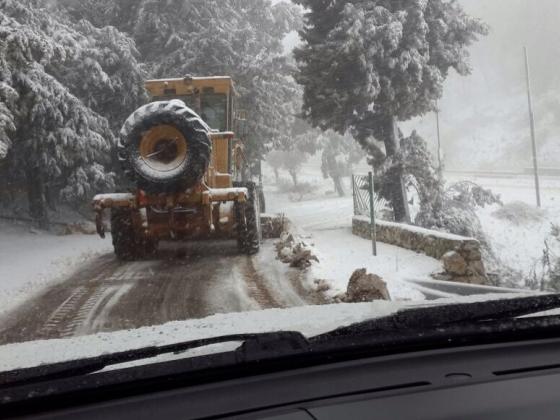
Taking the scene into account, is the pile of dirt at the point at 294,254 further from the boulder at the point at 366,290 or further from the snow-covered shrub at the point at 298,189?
the snow-covered shrub at the point at 298,189

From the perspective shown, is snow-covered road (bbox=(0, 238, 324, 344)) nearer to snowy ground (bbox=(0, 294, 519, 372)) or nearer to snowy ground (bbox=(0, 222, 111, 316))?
snowy ground (bbox=(0, 222, 111, 316))

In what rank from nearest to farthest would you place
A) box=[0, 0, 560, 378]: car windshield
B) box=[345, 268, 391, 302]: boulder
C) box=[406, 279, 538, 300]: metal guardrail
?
box=[406, 279, 538, 300]: metal guardrail
box=[345, 268, 391, 302]: boulder
box=[0, 0, 560, 378]: car windshield

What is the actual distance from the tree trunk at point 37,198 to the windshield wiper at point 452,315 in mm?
15102

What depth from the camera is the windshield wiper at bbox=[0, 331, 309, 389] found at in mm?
1570

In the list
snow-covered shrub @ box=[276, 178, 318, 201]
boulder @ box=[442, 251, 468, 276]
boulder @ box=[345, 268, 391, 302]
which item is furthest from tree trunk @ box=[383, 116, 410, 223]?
snow-covered shrub @ box=[276, 178, 318, 201]

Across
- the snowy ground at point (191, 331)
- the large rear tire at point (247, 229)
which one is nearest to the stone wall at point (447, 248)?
the large rear tire at point (247, 229)

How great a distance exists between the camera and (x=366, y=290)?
5.68 metres

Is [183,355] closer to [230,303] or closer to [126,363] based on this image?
[126,363]

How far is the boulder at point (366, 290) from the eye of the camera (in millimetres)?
5625

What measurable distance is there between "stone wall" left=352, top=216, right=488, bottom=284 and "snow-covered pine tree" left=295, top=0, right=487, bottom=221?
14.0ft

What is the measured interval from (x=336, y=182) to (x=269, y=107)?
1693cm

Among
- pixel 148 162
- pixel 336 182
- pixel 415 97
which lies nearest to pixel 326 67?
pixel 415 97

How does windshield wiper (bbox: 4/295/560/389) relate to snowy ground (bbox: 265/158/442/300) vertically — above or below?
above

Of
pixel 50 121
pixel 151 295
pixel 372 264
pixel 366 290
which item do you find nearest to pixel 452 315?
pixel 366 290
